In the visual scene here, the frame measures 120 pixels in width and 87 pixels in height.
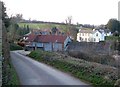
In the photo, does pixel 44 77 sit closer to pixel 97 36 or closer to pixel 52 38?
pixel 52 38

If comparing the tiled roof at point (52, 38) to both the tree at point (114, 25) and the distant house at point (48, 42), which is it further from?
the tree at point (114, 25)

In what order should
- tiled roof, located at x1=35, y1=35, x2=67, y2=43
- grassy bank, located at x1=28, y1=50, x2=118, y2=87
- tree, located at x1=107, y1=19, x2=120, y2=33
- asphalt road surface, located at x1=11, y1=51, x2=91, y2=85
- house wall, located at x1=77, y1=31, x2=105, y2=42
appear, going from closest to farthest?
1. grassy bank, located at x1=28, y1=50, x2=118, y2=87
2. asphalt road surface, located at x1=11, y1=51, x2=91, y2=85
3. tiled roof, located at x1=35, y1=35, x2=67, y2=43
4. tree, located at x1=107, y1=19, x2=120, y2=33
5. house wall, located at x1=77, y1=31, x2=105, y2=42

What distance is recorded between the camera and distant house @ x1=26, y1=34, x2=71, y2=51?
64.6m

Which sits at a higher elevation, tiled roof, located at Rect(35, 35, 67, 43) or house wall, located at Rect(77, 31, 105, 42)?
tiled roof, located at Rect(35, 35, 67, 43)

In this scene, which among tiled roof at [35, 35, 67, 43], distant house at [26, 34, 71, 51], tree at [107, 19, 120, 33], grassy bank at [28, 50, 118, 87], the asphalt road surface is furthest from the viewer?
tree at [107, 19, 120, 33]

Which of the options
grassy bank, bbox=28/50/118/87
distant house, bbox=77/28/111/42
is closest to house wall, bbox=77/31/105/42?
distant house, bbox=77/28/111/42

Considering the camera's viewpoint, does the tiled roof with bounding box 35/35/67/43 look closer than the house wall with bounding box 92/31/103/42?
Yes

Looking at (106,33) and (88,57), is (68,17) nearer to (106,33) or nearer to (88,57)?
(106,33)

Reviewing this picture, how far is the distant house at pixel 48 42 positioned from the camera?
64.6 metres

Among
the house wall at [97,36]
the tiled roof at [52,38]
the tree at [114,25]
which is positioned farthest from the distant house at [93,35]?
the tiled roof at [52,38]

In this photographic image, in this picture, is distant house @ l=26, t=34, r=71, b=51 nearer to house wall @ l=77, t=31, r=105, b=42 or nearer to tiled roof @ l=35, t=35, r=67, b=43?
tiled roof @ l=35, t=35, r=67, b=43

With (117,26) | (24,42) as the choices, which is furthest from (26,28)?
(117,26)

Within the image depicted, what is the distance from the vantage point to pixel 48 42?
221ft

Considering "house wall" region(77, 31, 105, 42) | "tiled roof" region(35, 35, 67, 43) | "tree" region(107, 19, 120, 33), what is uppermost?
"tree" region(107, 19, 120, 33)
